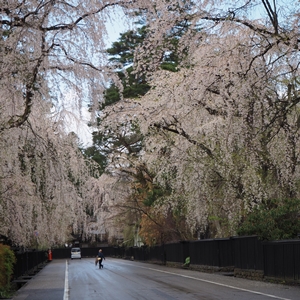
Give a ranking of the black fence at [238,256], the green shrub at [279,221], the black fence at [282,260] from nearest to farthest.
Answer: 1. the black fence at [282,260]
2. the black fence at [238,256]
3. the green shrub at [279,221]

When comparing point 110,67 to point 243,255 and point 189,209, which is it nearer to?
point 243,255

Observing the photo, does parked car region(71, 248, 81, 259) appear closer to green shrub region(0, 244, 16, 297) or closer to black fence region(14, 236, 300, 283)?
black fence region(14, 236, 300, 283)

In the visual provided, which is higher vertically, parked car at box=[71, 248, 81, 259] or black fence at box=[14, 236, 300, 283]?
parked car at box=[71, 248, 81, 259]

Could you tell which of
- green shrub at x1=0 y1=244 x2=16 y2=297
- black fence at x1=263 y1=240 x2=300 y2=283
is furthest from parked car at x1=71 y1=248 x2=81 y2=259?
black fence at x1=263 y1=240 x2=300 y2=283

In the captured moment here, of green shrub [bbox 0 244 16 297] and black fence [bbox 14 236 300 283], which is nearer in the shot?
black fence [bbox 14 236 300 283]

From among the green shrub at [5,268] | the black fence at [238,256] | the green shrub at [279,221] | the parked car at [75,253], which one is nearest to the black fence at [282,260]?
the black fence at [238,256]

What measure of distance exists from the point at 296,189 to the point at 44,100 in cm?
1272

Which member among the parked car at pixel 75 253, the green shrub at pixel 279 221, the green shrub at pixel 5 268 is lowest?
the green shrub at pixel 5 268

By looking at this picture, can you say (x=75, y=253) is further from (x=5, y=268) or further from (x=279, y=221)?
(x=279, y=221)

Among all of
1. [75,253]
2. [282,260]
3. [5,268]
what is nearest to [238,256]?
[282,260]

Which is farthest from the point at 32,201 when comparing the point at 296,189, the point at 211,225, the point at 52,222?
the point at 211,225

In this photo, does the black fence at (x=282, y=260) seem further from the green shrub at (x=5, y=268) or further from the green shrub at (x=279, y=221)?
the green shrub at (x=5, y=268)

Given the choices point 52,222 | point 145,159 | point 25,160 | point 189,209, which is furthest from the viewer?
point 145,159

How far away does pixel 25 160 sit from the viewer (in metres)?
21.2
